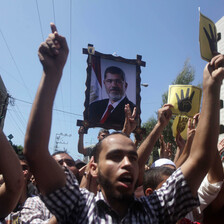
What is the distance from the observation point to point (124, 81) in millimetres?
5758

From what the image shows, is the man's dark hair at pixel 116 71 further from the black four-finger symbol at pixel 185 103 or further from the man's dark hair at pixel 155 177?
the man's dark hair at pixel 155 177

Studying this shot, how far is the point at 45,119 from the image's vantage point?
1.09 metres

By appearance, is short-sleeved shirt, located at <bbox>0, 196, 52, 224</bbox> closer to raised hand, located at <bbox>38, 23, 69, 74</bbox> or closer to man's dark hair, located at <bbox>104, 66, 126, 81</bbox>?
raised hand, located at <bbox>38, 23, 69, 74</bbox>

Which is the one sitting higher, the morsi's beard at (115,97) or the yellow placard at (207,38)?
the morsi's beard at (115,97)

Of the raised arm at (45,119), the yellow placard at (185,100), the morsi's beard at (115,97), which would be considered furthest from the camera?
the morsi's beard at (115,97)

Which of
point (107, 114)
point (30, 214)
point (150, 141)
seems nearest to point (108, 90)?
point (107, 114)

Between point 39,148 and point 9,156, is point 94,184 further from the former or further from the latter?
point 39,148

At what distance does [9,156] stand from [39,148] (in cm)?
53

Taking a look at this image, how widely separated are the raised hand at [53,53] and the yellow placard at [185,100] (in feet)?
8.40

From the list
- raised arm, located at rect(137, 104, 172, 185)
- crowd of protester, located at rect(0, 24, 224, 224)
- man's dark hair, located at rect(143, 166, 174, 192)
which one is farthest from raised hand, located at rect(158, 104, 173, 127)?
crowd of protester, located at rect(0, 24, 224, 224)

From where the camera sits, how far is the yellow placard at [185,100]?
3.45m

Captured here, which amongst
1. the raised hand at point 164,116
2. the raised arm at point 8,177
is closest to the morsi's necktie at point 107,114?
the raised hand at point 164,116

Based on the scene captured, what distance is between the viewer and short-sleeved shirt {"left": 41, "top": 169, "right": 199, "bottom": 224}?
1181mm

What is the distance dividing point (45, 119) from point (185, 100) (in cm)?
283
